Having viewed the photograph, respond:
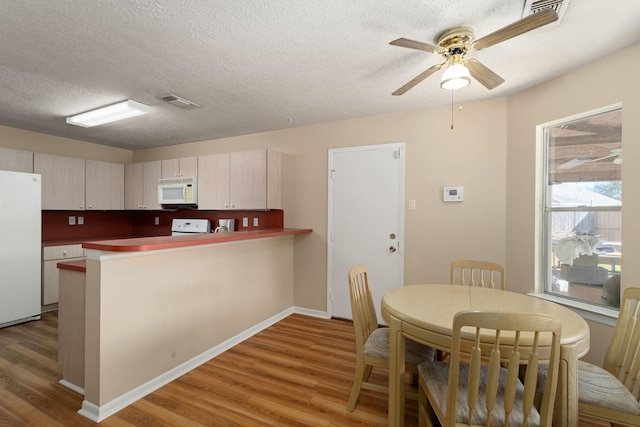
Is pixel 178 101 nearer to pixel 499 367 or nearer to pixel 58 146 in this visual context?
pixel 58 146

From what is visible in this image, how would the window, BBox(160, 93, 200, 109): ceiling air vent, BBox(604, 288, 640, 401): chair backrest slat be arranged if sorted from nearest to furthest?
BBox(604, 288, 640, 401): chair backrest slat
the window
BBox(160, 93, 200, 109): ceiling air vent

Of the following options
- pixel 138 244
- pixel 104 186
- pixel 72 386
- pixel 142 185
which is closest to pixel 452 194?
pixel 138 244

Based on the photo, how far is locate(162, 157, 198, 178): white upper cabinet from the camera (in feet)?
13.9

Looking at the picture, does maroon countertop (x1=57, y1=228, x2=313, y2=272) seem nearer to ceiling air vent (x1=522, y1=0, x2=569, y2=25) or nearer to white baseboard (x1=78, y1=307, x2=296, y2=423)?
white baseboard (x1=78, y1=307, x2=296, y2=423)

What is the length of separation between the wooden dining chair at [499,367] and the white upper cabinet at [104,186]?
16.8ft

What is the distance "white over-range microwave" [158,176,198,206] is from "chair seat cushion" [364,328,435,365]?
3263 mm

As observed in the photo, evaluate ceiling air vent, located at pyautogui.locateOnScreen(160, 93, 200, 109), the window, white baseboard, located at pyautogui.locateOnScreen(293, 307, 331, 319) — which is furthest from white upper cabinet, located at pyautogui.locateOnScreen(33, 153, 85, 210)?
the window

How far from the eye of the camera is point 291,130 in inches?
155

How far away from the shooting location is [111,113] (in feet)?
10.2

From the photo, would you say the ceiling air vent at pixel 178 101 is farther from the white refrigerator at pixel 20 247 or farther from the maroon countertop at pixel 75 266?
the white refrigerator at pixel 20 247

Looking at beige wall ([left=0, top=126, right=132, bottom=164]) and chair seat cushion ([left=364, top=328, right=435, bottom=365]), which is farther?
beige wall ([left=0, top=126, right=132, bottom=164])

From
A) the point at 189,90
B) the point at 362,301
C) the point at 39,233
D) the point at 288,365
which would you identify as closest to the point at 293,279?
the point at 288,365

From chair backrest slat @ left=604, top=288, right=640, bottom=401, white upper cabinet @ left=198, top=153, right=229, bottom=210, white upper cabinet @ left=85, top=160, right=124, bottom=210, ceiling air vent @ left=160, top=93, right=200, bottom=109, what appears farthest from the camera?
white upper cabinet @ left=85, top=160, right=124, bottom=210

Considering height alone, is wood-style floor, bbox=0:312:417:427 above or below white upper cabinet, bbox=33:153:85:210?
below
